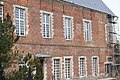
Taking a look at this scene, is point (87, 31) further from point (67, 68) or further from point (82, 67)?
point (67, 68)

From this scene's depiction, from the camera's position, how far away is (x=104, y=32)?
3133cm

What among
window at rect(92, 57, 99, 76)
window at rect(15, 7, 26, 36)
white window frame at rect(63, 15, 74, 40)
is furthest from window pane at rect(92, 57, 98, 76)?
window at rect(15, 7, 26, 36)

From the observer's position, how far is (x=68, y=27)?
25406 millimetres

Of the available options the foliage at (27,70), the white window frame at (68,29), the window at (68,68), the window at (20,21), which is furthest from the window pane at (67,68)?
the foliage at (27,70)

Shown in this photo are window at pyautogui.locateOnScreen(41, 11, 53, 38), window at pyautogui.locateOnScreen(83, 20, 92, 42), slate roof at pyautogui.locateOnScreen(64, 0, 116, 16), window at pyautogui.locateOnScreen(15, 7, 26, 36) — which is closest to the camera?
window at pyautogui.locateOnScreen(15, 7, 26, 36)

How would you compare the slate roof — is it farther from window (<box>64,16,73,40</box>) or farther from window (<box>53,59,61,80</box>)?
window (<box>53,59,61,80</box>)

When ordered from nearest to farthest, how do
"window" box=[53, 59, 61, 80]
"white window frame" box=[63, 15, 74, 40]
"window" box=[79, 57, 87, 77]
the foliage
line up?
the foliage, "window" box=[53, 59, 61, 80], "white window frame" box=[63, 15, 74, 40], "window" box=[79, 57, 87, 77]

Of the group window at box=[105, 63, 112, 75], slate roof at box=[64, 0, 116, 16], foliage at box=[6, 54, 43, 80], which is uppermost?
slate roof at box=[64, 0, 116, 16]

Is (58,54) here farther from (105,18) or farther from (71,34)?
(105,18)

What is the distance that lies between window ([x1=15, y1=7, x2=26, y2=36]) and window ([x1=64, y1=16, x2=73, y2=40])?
507cm

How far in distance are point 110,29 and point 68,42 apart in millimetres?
8786

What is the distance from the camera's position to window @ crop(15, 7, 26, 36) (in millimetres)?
20031

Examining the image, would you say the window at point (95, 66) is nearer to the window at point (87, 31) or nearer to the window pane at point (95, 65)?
the window pane at point (95, 65)

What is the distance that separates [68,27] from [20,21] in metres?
5.84
